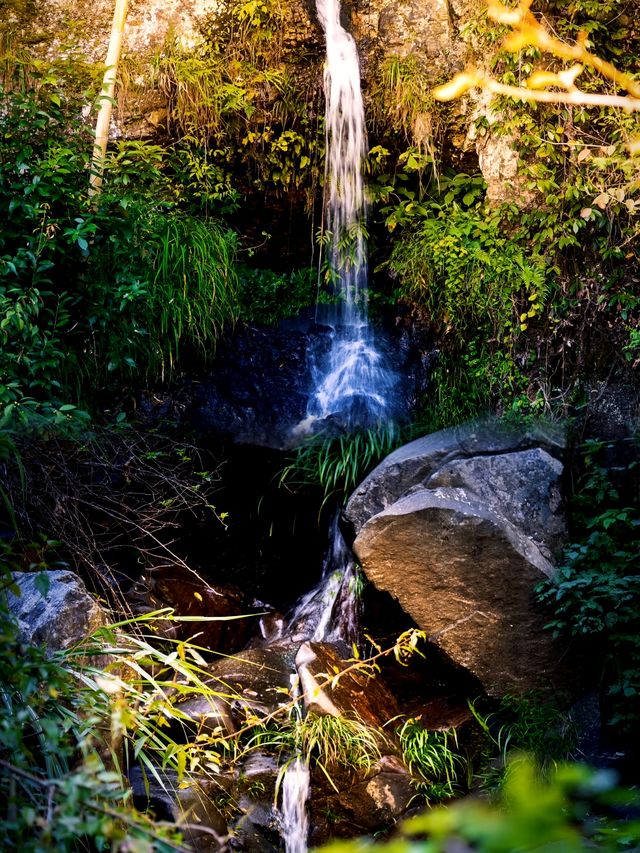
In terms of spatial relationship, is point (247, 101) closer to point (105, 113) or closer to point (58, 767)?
point (105, 113)

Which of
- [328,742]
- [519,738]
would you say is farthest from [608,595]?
[328,742]

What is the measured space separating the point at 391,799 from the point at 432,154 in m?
5.20

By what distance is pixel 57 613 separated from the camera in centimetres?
332

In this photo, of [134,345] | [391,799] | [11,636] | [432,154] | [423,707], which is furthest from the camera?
[432,154]

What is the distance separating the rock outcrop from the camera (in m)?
4.33

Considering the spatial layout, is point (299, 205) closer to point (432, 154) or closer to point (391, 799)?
point (432, 154)

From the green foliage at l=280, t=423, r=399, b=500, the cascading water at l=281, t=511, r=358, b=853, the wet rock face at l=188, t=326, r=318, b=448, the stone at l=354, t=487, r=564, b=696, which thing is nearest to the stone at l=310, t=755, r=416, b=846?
the cascading water at l=281, t=511, r=358, b=853

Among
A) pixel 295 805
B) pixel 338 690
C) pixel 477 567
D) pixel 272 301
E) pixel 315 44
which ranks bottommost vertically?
pixel 295 805

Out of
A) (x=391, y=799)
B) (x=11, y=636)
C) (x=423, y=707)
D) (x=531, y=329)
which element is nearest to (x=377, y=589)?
(x=423, y=707)

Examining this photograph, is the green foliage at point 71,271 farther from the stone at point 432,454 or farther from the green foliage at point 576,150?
the green foliage at point 576,150

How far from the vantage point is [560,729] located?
4113 mm

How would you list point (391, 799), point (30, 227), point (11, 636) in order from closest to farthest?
point (11, 636)
point (391, 799)
point (30, 227)

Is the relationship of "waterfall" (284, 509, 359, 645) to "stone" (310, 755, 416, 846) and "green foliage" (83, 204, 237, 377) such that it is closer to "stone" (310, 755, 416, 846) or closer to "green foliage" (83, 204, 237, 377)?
"stone" (310, 755, 416, 846)

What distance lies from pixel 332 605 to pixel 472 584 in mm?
1229
